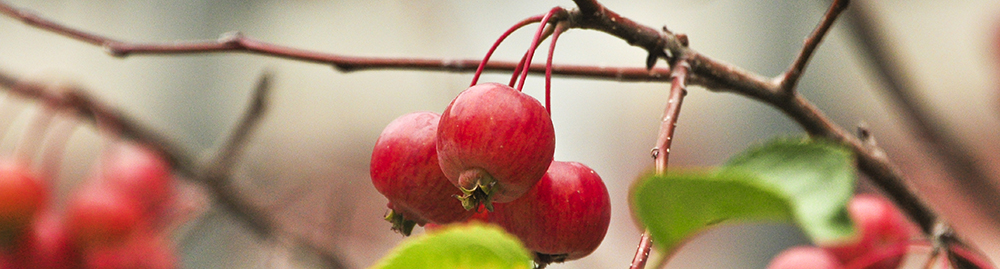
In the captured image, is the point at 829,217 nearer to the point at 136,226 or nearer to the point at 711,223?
the point at 711,223

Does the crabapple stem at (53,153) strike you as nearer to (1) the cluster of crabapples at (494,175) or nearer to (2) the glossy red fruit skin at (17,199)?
(2) the glossy red fruit skin at (17,199)

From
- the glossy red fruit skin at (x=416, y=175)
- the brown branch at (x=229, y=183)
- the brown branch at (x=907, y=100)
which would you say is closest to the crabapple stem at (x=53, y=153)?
the brown branch at (x=229, y=183)

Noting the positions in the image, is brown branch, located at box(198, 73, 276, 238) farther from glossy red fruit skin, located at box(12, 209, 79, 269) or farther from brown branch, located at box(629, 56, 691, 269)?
brown branch, located at box(629, 56, 691, 269)

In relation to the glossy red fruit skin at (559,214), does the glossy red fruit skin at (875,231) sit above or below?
above

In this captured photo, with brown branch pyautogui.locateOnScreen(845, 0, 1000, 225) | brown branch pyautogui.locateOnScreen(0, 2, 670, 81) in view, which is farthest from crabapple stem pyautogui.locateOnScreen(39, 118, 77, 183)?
brown branch pyautogui.locateOnScreen(845, 0, 1000, 225)

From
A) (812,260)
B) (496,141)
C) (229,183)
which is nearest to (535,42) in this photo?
(496,141)
